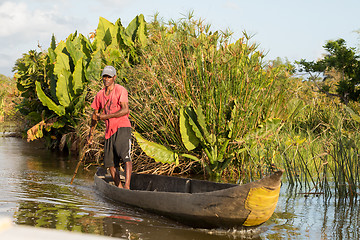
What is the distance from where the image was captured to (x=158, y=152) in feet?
28.9

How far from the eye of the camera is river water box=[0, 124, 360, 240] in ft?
17.5

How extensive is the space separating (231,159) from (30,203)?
13.5 ft

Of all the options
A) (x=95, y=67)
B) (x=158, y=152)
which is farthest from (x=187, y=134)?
(x=95, y=67)

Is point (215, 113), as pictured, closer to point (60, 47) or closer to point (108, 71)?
point (108, 71)

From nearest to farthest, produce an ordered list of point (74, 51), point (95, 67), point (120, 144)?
point (120, 144), point (95, 67), point (74, 51)

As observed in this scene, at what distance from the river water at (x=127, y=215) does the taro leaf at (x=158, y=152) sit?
129cm

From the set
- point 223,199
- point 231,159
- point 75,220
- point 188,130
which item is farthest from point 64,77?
point 223,199

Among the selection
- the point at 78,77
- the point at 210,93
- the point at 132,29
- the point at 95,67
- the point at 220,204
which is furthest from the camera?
the point at 132,29

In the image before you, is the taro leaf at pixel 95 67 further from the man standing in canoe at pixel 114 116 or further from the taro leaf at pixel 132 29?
the man standing in canoe at pixel 114 116

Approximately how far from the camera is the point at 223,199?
5.08 meters

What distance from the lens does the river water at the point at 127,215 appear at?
210 inches

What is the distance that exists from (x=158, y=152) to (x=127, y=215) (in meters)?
2.73

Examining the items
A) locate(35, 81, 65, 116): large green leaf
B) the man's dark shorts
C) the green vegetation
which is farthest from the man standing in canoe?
locate(35, 81, 65, 116): large green leaf

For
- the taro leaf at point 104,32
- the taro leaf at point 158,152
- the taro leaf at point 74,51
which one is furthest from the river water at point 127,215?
the taro leaf at point 104,32
